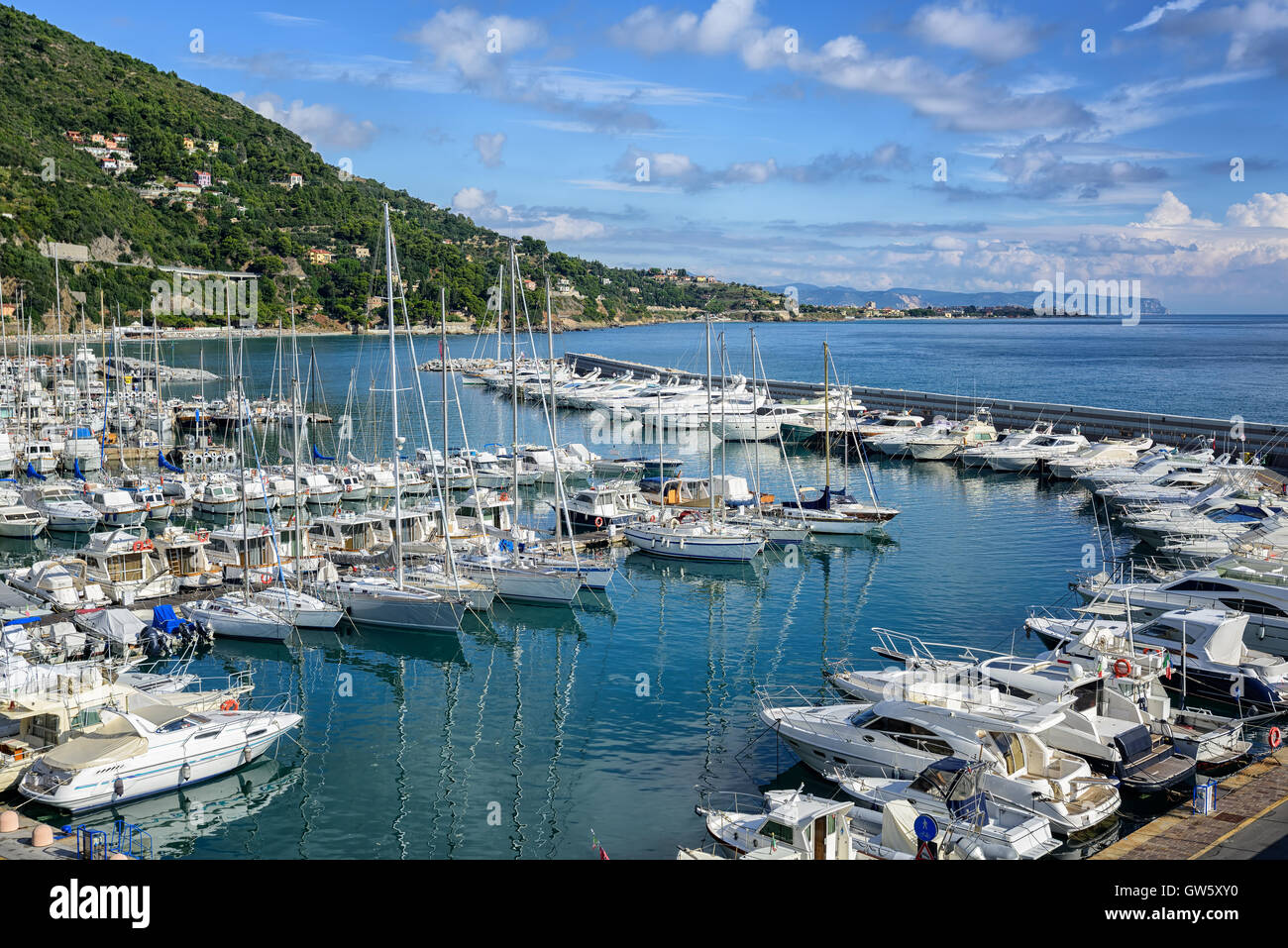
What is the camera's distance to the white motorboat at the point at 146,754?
59.4 ft

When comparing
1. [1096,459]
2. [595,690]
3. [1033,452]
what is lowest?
[595,690]

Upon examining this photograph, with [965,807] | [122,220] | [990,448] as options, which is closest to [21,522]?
[965,807]

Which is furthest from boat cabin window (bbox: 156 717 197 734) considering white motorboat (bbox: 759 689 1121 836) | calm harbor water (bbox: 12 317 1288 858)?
white motorboat (bbox: 759 689 1121 836)

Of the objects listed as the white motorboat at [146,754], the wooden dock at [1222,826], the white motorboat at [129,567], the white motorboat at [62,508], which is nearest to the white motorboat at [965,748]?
the wooden dock at [1222,826]

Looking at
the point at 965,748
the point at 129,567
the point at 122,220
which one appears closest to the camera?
the point at 965,748

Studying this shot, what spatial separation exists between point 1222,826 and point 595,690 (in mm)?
14081

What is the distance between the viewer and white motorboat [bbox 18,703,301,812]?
18.1m

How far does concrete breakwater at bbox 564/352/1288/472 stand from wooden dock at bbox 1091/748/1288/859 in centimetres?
3971

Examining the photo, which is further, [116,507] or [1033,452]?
[1033,452]

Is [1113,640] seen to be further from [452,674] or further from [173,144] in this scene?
[173,144]

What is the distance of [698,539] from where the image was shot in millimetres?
37625

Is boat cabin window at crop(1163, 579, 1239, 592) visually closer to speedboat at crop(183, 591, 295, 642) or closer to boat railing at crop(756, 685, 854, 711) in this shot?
boat railing at crop(756, 685, 854, 711)

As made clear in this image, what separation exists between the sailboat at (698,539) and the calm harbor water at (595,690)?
0.71 m

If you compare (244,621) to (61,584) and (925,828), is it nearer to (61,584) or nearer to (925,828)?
(61,584)
